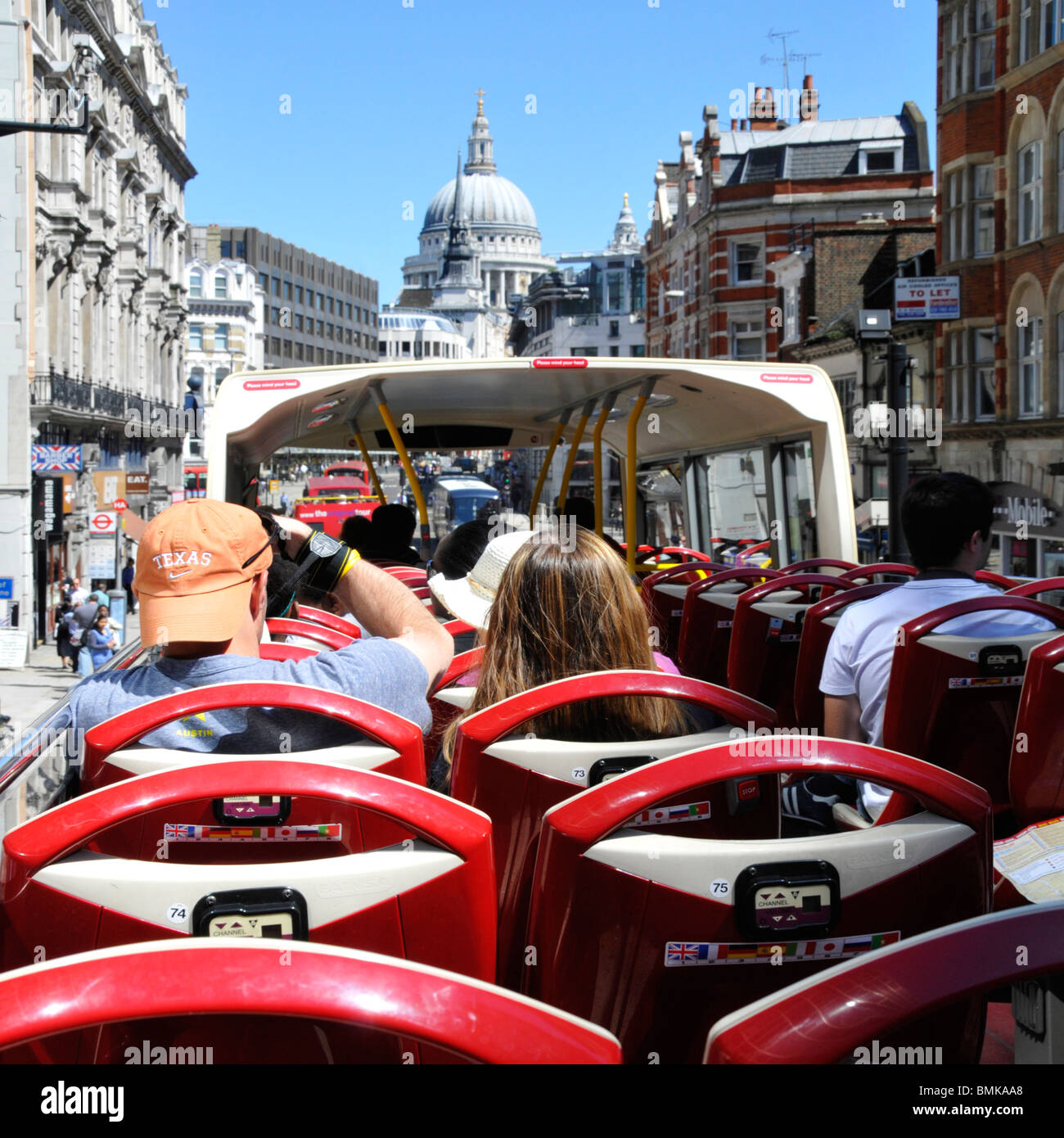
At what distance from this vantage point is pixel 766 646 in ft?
17.6

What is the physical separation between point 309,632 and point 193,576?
1739 mm

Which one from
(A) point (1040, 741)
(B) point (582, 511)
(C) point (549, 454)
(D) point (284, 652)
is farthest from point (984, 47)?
(D) point (284, 652)

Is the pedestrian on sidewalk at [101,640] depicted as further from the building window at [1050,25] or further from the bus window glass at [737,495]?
the building window at [1050,25]

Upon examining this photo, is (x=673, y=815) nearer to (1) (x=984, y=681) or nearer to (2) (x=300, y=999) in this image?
(2) (x=300, y=999)

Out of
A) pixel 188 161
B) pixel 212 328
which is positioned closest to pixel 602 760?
pixel 188 161

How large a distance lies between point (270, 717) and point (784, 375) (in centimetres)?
590

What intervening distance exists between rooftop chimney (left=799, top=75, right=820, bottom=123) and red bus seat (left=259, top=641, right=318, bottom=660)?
55.1m

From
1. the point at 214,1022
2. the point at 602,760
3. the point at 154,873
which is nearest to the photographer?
the point at 214,1022

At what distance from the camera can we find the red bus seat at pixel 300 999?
1.34 metres

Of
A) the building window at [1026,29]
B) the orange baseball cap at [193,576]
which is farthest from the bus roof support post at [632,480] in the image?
the building window at [1026,29]

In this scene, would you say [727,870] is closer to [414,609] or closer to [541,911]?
[541,911]

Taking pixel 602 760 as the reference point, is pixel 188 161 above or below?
above

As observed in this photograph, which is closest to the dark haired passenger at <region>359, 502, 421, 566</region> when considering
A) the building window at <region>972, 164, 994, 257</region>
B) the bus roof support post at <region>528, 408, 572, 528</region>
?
the bus roof support post at <region>528, 408, 572, 528</region>

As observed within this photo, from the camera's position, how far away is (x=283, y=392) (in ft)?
24.9
